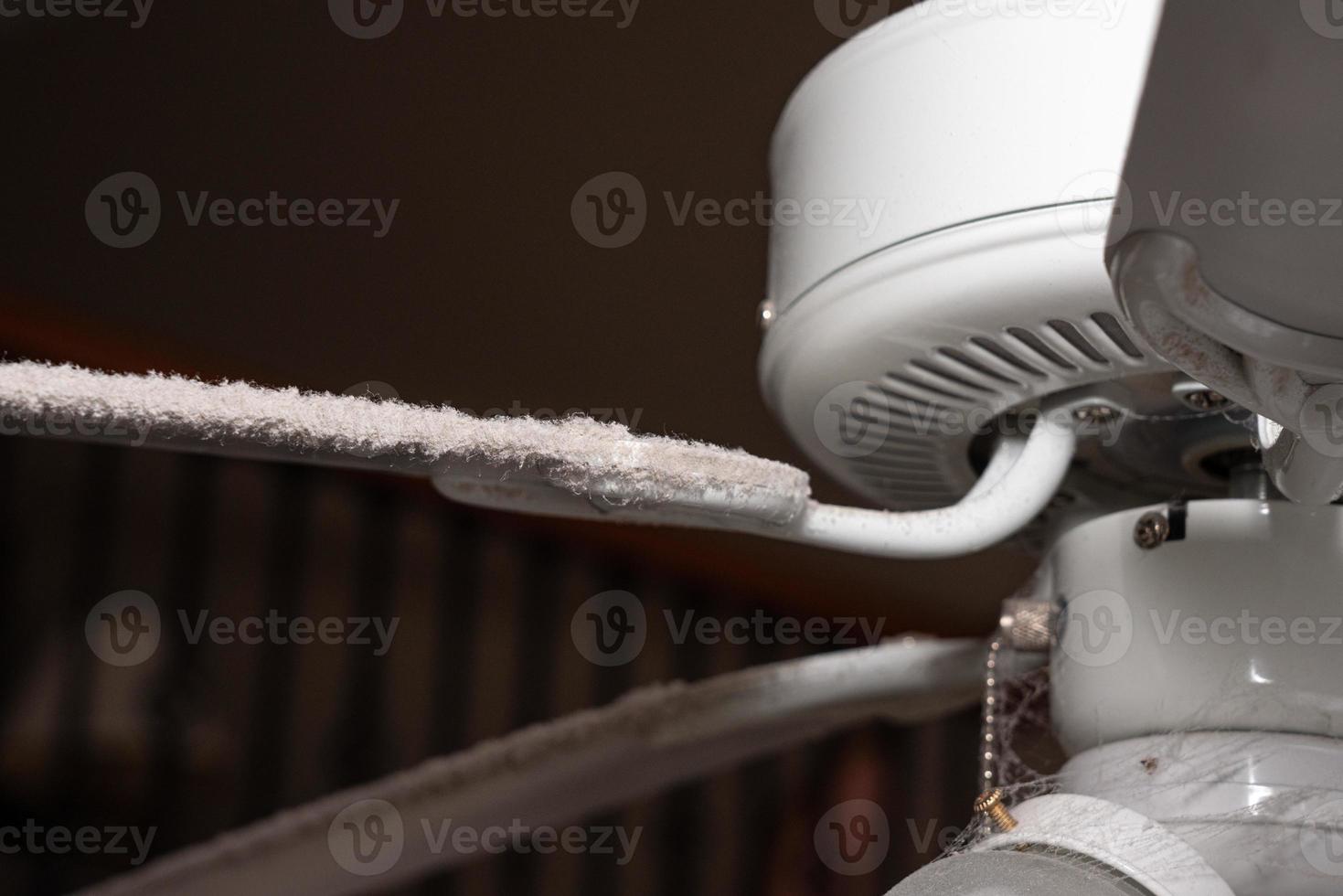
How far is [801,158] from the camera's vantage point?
17.7 inches

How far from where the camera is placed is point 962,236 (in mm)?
389

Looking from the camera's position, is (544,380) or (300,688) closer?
(544,380)

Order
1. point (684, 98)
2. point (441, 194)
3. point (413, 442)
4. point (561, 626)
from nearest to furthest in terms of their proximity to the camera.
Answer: point (413, 442) → point (684, 98) → point (441, 194) → point (561, 626)

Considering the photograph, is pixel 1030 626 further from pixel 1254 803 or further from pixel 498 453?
pixel 498 453

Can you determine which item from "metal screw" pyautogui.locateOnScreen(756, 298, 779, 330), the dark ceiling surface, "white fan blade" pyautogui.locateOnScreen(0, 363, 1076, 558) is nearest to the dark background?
the dark ceiling surface

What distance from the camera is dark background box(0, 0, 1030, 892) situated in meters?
1.07

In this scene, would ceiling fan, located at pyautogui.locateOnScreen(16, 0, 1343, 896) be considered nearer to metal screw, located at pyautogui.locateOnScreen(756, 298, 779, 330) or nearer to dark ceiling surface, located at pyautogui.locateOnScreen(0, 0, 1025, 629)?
metal screw, located at pyautogui.locateOnScreen(756, 298, 779, 330)

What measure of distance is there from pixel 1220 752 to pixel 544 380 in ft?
3.63

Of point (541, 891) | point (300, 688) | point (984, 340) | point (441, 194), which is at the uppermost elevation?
point (441, 194)

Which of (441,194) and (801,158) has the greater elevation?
(441,194)

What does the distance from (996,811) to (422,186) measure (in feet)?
3.05

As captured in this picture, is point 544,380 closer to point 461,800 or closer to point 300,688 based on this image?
point 300,688

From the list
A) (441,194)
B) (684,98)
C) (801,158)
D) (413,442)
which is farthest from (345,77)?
(413,442)

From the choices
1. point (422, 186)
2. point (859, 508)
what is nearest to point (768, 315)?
point (859, 508)
